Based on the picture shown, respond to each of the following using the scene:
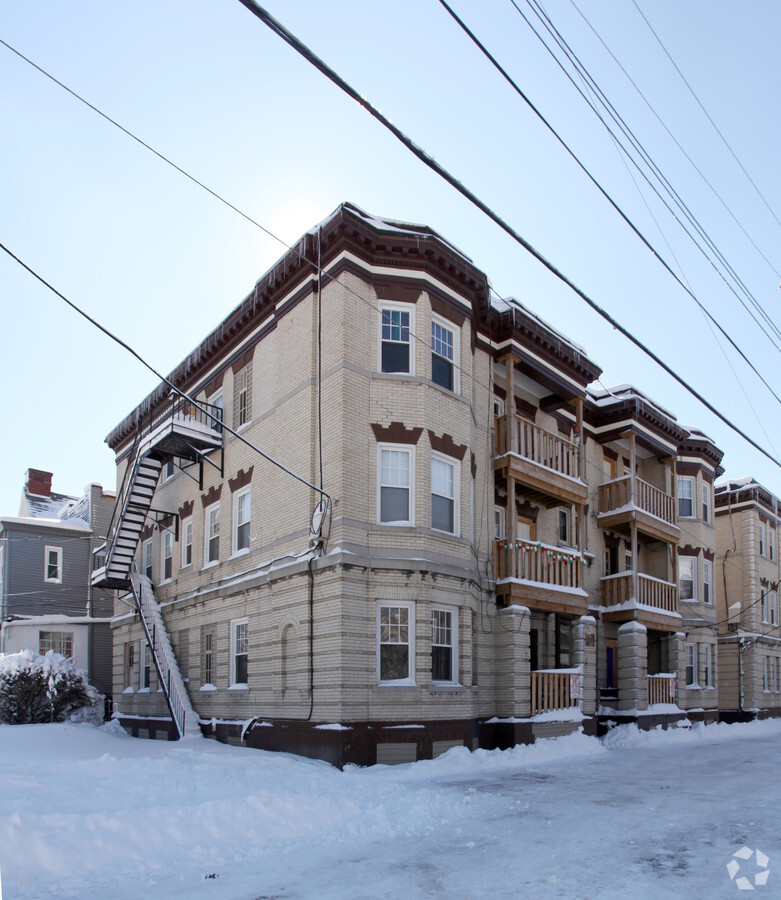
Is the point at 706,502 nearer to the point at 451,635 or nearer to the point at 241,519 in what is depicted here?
the point at 451,635

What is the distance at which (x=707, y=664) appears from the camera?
32.6 meters

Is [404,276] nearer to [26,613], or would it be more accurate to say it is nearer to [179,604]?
[179,604]

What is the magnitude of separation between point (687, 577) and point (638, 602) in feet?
24.1

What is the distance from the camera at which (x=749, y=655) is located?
38625 mm

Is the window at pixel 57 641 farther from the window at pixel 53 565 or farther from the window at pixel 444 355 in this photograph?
the window at pixel 444 355

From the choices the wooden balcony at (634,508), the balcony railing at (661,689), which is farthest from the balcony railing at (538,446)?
the balcony railing at (661,689)

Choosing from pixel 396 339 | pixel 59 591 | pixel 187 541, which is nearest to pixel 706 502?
pixel 396 339

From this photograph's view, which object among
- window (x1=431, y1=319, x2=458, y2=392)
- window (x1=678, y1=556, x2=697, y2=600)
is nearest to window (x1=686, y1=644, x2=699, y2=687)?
window (x1=678, y1=556, x2=697, y2=600)

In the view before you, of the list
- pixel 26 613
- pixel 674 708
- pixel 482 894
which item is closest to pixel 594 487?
pixel 674 708

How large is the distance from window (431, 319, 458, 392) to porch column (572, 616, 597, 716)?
8.16 m

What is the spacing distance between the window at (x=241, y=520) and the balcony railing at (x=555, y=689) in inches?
328

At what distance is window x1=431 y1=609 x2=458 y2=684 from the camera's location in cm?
1833

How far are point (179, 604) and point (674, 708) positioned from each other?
1656 cm

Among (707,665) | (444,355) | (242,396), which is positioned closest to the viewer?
(444,355)
